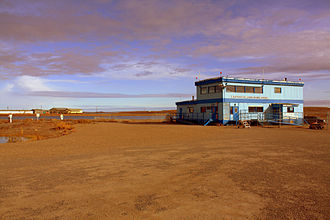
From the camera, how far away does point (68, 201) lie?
5.55m

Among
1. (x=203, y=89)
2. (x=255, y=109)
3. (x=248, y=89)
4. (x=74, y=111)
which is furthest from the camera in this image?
(x=74, y=111)

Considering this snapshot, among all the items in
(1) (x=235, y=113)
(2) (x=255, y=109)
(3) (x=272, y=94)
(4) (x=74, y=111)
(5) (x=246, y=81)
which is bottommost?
(1) (x=235, y=113)

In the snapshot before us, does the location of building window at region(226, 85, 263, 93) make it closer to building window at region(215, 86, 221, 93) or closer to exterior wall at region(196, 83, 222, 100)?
building window at region(215, 86, 221, 93)

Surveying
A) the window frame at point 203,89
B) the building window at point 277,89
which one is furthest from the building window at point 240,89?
the building window at point 277,89

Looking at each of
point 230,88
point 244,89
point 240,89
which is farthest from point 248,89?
point 230,88

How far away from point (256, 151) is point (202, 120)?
75.1ft

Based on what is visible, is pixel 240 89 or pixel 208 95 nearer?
pixel 240 89

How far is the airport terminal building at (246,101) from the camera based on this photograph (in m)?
31.9

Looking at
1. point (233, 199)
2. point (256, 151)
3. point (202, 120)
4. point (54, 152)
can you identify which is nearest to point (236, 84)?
point (202, 120)

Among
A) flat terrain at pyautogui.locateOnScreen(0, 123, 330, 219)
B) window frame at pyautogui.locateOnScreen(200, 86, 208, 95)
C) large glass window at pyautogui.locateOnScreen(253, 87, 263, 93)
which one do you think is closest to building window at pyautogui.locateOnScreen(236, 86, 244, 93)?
large glass window at pyautogui.locateOnScreen(253, 87, 263, 93)

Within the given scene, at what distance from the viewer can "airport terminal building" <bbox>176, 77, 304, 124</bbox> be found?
105 feet

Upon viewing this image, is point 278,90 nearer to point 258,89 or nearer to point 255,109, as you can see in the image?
point 258,89

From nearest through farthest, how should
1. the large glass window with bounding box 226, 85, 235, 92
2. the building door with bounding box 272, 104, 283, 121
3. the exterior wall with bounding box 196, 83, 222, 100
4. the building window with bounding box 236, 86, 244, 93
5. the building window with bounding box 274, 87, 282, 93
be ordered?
1. the large glass window with bounding box 226, 85, 235, 92
2. the exterior wall with bounding box 196, 83, 222, 100
3. the building window with bounding box 236, 86, 244, 93
4. the building door with bounding box 272, 104, 283, 121
5. the building window with bounding box 274, 87, 282, 93

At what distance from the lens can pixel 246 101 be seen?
108ft
